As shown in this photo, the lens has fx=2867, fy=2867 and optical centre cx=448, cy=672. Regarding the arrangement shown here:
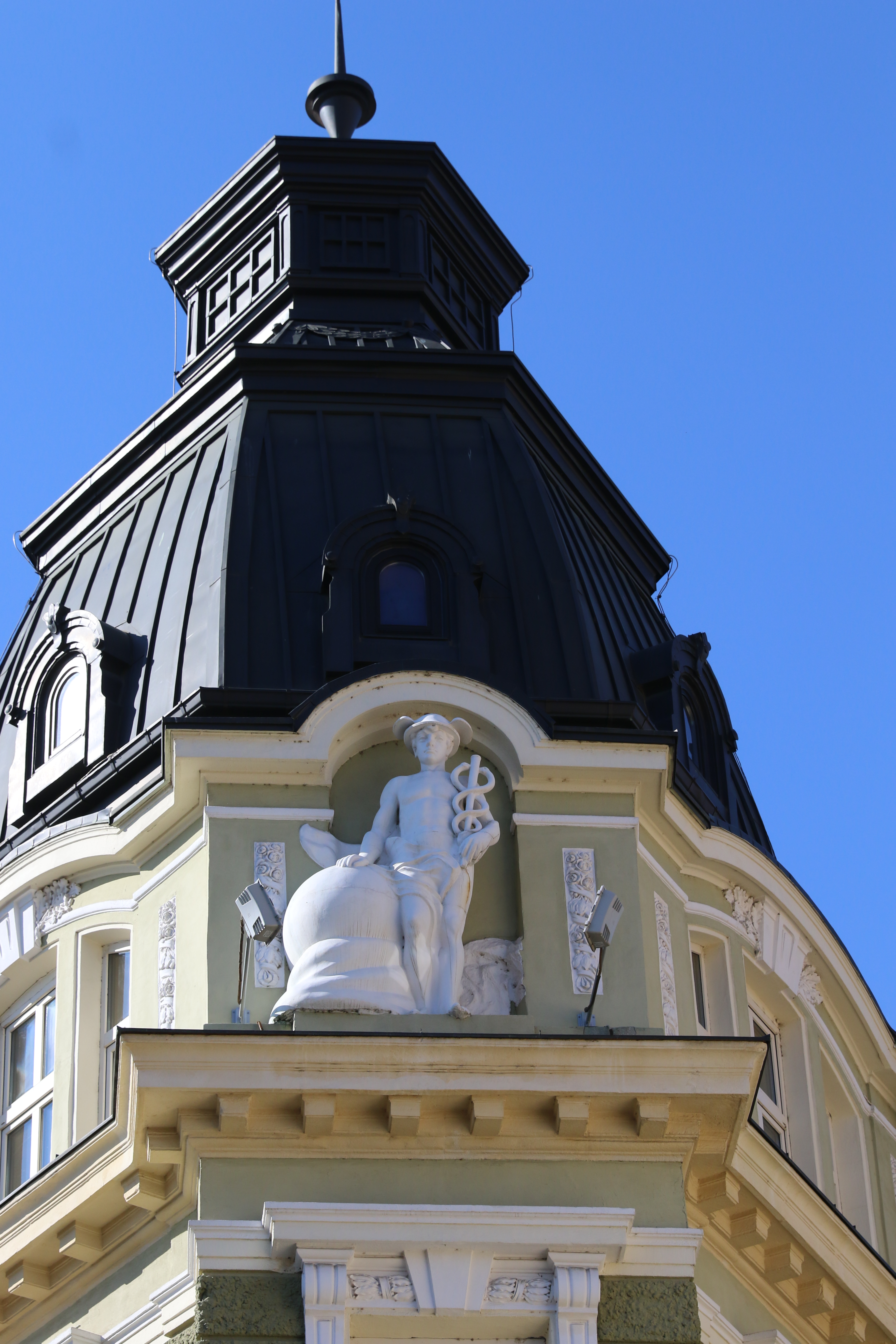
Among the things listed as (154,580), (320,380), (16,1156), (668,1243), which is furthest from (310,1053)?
(320,380)

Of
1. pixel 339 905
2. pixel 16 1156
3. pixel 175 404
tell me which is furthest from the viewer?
pixel 175 404

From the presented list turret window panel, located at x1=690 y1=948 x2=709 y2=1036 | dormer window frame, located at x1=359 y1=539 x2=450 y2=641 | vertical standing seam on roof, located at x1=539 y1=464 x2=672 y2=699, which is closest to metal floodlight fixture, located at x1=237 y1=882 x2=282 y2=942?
dormer window frame, located at x1=359 y1=539 x2=450 y2=641

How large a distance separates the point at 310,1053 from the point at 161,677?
6.09 meters

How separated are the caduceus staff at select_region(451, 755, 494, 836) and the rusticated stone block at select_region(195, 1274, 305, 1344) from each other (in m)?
4.24

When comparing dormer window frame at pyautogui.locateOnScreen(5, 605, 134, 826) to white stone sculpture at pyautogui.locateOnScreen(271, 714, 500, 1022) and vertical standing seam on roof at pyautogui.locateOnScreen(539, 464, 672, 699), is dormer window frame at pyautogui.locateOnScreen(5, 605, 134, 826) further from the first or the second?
vertical standing seam on roof at pyautogui.locateOnScreen(539, 464, 672, 699)

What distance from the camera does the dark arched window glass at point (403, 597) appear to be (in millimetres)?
26234

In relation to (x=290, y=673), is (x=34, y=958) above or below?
below

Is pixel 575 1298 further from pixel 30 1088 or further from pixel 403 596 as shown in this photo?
pixel 403 596

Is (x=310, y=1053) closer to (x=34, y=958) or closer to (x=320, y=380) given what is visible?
(x=34, y=958)

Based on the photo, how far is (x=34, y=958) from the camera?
83.8ft

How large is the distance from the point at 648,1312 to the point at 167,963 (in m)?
5.25

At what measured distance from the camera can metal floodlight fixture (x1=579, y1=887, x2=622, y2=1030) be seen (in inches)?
886

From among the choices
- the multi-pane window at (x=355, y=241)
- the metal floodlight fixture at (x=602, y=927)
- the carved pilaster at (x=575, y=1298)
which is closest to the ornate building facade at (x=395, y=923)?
the carved pilaster at (x=575, y=1298)

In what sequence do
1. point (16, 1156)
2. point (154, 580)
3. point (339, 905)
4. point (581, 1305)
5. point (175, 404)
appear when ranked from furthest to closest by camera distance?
point (175, 404) < point (154, 580) < point (16, 1156) < point (339, 905) < point (581, 1305)
